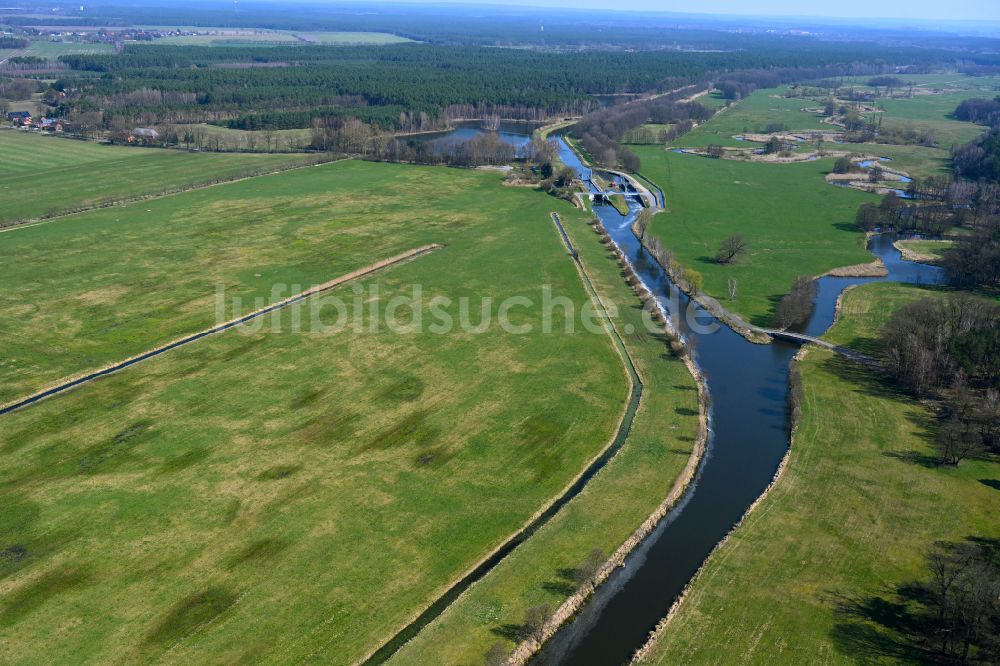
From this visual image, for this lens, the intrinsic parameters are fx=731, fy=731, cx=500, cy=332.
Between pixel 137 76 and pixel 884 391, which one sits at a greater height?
pixel 137 76

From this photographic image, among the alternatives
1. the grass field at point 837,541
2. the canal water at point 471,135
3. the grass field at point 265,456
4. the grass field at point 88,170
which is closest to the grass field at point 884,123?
the canal water at point 471,135

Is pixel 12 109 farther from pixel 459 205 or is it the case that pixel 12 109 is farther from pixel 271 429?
pixel 271 429

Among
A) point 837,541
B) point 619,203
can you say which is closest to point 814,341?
point 837,541

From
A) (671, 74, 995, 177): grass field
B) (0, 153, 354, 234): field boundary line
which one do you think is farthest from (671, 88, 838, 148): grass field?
(0, 153, 354, 234): field boundary line

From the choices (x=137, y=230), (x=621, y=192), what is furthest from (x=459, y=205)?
(x=137, y=230)

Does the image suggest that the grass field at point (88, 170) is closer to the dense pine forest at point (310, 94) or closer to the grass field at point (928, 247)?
the dense pine forest at point (310, 94)
